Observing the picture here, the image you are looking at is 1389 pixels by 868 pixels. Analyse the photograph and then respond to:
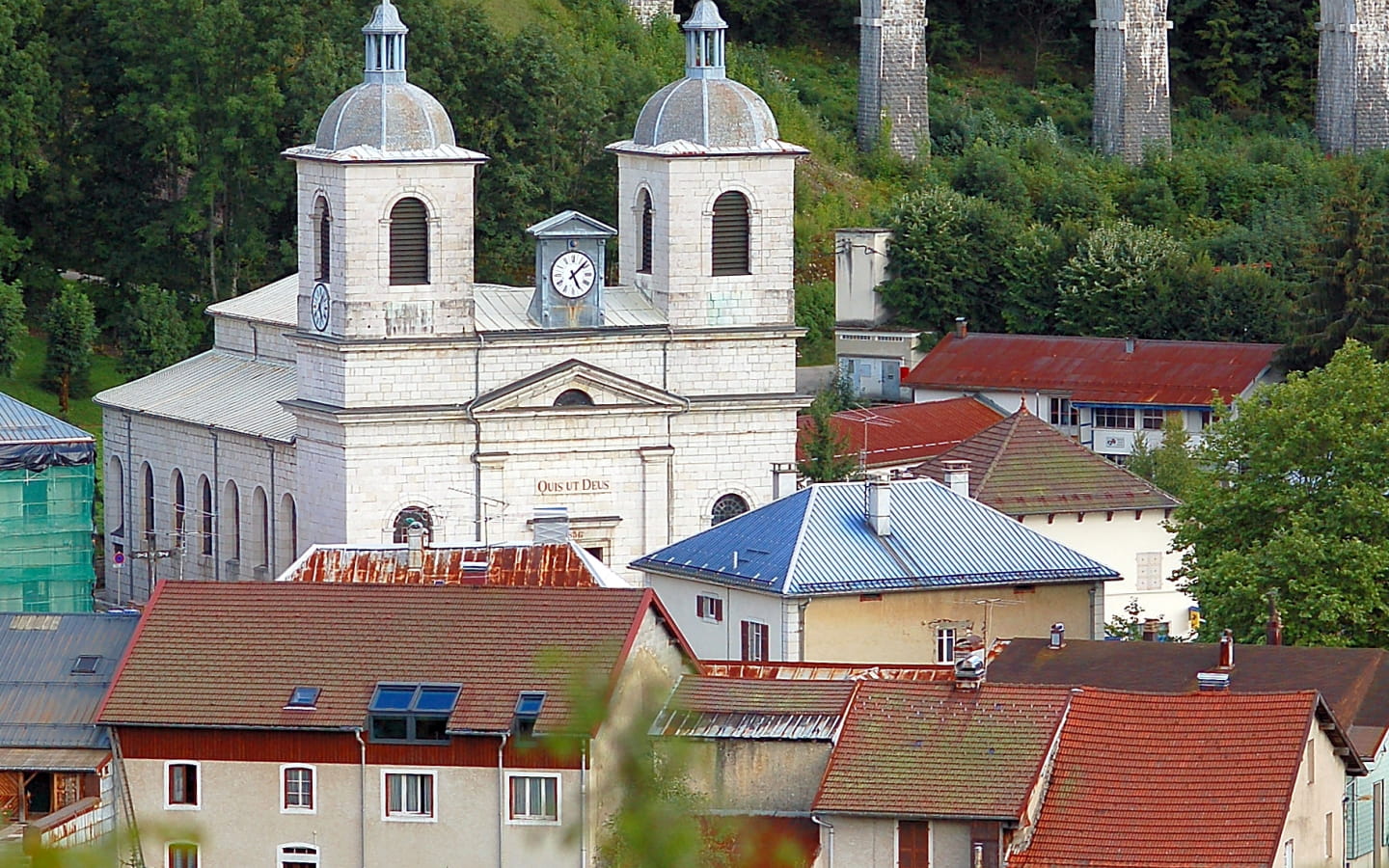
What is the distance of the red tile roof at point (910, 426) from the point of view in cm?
7450

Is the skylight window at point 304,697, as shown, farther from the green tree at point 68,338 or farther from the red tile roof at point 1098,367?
the red tile roof at point 1098,367

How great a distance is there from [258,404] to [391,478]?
589 centimetres

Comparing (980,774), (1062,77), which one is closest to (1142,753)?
(980,774)

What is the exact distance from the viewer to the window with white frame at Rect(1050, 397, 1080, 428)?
82312 millimetres

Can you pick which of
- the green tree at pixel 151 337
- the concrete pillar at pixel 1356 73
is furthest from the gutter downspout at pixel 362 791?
the concrete pillar at pixel 1356 73

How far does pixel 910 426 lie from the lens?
77.4 meters

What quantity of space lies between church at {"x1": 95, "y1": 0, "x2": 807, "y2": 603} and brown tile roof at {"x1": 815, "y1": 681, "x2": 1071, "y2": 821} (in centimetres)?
1820

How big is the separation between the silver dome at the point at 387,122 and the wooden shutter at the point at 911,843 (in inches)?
963

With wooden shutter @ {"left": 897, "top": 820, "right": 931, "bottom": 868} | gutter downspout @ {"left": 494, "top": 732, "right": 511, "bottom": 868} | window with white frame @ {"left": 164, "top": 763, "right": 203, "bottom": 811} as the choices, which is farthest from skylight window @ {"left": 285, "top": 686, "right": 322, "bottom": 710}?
wooden shutter @ {"left": 897, "top": 820, "right": 931, "bottom": 868}

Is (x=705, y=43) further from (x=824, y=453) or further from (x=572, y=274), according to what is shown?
(x=824, y=453)

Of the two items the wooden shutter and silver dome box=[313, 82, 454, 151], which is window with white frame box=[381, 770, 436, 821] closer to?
the wooden shutter

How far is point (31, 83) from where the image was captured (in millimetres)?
81938

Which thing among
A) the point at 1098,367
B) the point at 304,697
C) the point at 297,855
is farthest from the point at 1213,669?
the point at 1098,367

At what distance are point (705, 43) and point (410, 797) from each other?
80.6 feet
